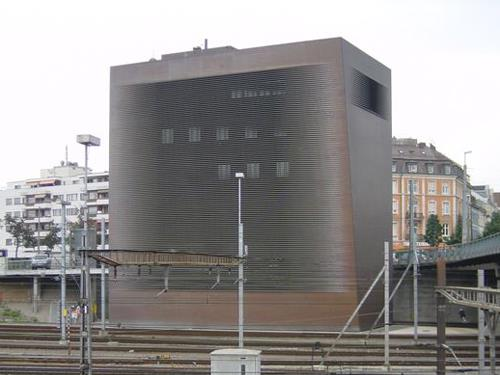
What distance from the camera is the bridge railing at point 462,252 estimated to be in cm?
3572

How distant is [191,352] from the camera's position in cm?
3103

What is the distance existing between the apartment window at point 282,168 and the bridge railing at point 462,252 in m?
9.80

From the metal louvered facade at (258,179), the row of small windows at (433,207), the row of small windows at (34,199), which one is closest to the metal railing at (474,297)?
the metal louvered facade at (258,179)

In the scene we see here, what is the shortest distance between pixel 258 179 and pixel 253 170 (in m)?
0.71

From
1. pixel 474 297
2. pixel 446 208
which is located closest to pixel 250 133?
pixel 474 297

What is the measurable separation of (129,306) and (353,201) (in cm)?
1757

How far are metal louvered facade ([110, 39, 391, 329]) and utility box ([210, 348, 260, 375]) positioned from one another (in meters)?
23.4

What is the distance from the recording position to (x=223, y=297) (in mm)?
44594

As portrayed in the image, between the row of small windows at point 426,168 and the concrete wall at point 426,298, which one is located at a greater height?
the row of small windows at point 426,168

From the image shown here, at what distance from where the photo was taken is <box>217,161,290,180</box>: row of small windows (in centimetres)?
4391

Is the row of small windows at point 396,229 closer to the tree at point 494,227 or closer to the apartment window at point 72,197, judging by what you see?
the tree at point 494,227

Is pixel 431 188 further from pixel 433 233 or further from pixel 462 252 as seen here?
pixel 462 252

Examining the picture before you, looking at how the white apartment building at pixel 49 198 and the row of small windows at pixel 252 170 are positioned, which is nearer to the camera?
the row of small windows at pixel 252 170

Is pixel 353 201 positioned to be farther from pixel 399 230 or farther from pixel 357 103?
pixel 399 230
